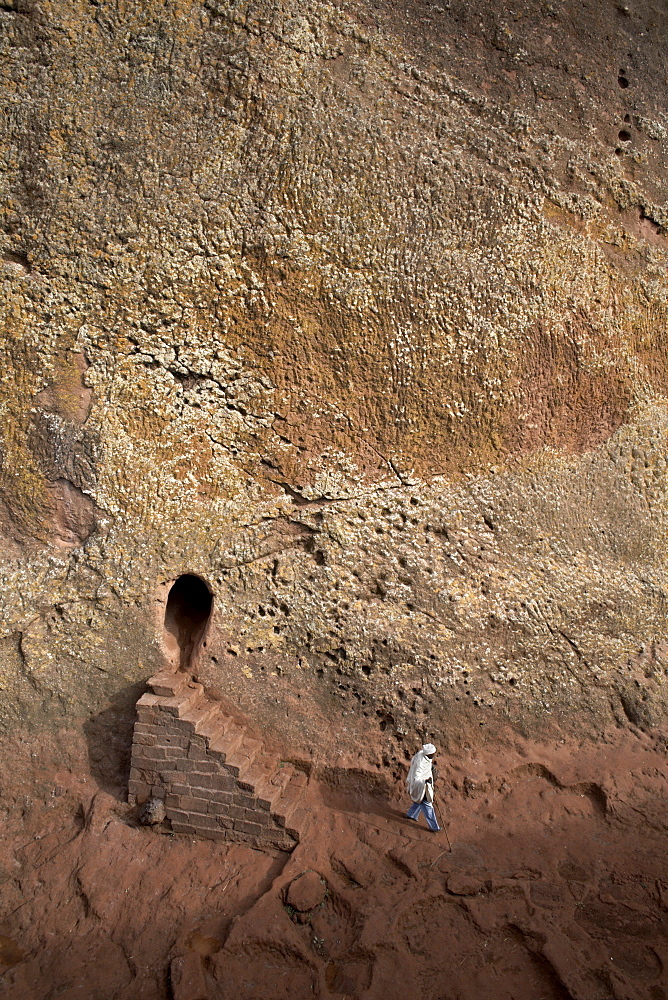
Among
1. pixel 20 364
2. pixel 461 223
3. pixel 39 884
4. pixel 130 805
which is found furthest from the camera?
pixel 461 223

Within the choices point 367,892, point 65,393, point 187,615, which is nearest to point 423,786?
point 367,892

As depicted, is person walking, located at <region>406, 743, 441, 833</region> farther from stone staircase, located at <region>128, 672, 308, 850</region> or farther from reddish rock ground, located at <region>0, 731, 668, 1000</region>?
stone staircase, located at <region>128, 672, 308, 850</region>

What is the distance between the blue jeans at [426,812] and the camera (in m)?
4.28

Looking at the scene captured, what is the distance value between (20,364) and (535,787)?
495 cm

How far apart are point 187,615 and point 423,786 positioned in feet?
7.27

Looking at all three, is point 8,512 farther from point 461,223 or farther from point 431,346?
point 461,223

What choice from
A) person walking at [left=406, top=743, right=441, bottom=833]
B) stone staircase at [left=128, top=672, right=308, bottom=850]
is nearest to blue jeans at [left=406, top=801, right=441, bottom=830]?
person walking at [left=406, top=743, right=441, bottom=833]

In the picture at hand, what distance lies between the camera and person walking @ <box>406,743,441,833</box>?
4289 mm

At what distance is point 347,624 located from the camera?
4699 mm

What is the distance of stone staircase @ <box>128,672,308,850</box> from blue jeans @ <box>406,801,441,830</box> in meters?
0.74

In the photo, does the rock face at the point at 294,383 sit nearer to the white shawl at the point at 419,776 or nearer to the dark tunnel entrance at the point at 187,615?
the dark tunnel entrance at the point at 187,615

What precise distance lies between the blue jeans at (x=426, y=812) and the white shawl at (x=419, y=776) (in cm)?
5

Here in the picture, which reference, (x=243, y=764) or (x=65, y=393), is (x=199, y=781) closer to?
(x=243, y=764)

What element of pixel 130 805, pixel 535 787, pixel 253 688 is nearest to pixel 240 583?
pixel 253 688
